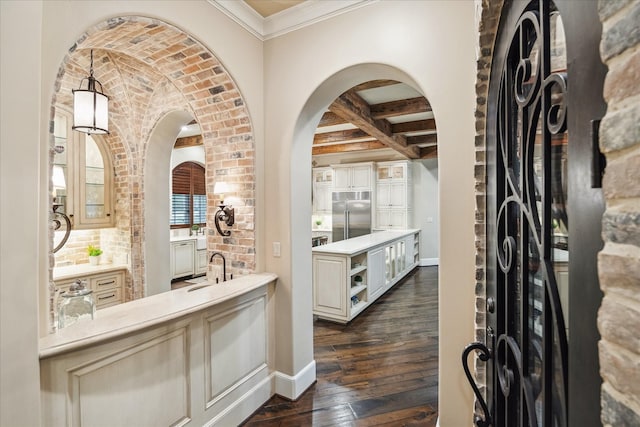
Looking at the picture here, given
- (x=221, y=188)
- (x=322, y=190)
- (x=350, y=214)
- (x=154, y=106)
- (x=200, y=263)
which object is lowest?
(x=200, y=263)

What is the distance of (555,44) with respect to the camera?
27.2 inches

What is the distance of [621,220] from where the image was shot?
16.4 inches

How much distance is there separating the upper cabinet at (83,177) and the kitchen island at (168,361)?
2406 millimetres

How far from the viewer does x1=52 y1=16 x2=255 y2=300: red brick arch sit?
2029 mm

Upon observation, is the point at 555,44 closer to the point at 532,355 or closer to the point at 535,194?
the point at 535,194

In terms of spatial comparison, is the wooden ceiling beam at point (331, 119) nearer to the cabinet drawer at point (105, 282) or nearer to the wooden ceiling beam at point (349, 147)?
the wooden ceiling beam at point (349, 147)

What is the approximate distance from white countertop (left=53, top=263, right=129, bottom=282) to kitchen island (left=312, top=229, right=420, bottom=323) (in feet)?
8.07

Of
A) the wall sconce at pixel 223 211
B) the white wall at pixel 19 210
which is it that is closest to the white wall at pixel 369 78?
the wall sconce at pixel 223 211

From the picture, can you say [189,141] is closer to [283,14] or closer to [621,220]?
[283,14]

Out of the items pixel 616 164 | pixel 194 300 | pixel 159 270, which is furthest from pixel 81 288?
pixel 159 270

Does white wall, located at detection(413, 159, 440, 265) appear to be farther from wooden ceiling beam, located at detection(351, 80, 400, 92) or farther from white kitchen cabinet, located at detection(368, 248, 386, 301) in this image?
wooden ceiling beam, located at detection(351, 80, 400, 92)

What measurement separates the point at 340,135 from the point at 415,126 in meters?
1.54

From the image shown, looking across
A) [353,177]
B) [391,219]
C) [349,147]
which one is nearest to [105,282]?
[349,147]

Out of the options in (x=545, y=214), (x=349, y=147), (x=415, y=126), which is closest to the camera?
(x=545, y=214)
